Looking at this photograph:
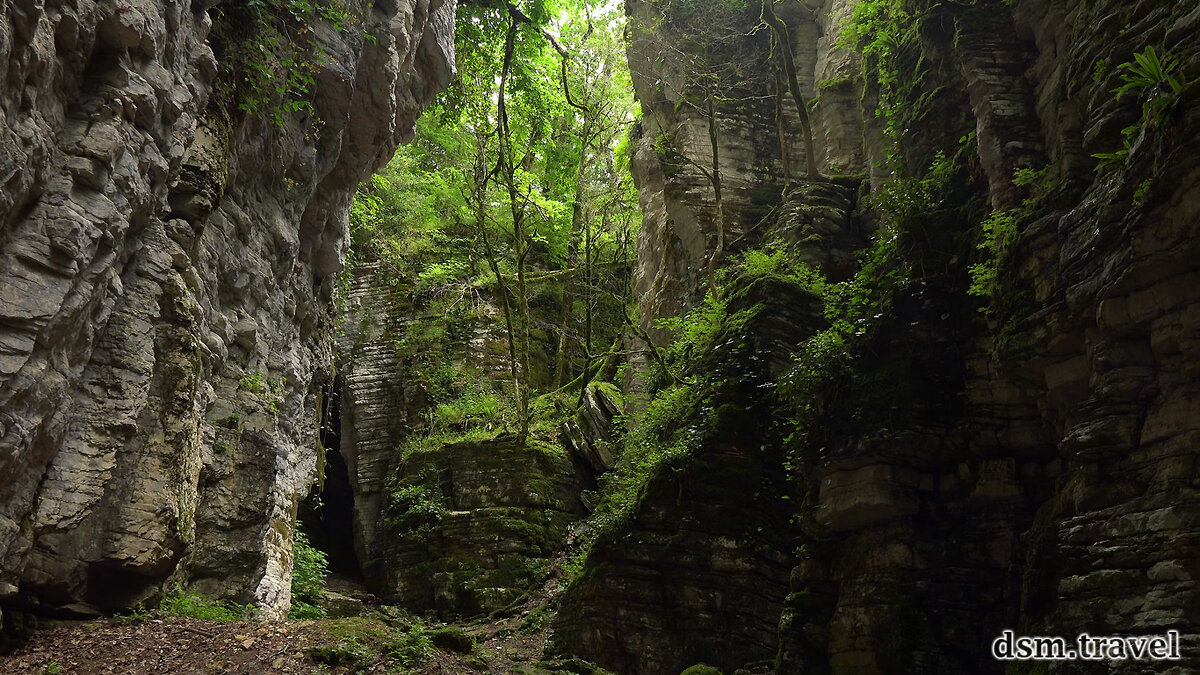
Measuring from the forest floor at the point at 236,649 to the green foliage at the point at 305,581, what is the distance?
14.5ft

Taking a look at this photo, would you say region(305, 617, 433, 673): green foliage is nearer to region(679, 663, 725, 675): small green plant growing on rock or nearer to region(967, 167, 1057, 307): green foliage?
region(679, 663, 725, 675): small green plant growing on rock

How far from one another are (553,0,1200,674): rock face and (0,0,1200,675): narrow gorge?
3 centimetres

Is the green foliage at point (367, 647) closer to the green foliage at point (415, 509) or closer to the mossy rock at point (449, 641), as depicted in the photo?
the mossy rock at point (449, 641)

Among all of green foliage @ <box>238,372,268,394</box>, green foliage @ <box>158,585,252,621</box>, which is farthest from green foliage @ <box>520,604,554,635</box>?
green foliage @ <box>238,372,268,394</box>

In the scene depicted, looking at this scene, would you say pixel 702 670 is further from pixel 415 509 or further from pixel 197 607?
pixel 415 509

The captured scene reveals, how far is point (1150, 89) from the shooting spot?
5.66 m

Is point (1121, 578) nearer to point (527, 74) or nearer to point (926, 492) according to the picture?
point (926, 492)

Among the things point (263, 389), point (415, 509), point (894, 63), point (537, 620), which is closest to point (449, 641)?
point (263, 389)

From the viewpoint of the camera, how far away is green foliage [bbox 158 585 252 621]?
7.89 meters

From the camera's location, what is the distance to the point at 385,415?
786 inches

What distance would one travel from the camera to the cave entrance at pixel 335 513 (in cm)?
1971

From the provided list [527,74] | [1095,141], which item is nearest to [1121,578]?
[1095,141]

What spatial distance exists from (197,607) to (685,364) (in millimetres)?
8567

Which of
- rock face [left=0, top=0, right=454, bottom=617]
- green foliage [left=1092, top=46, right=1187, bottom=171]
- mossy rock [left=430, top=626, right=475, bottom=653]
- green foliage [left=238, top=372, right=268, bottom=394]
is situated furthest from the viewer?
green foliage [left=238, top=372, right=268, bottom=394]
